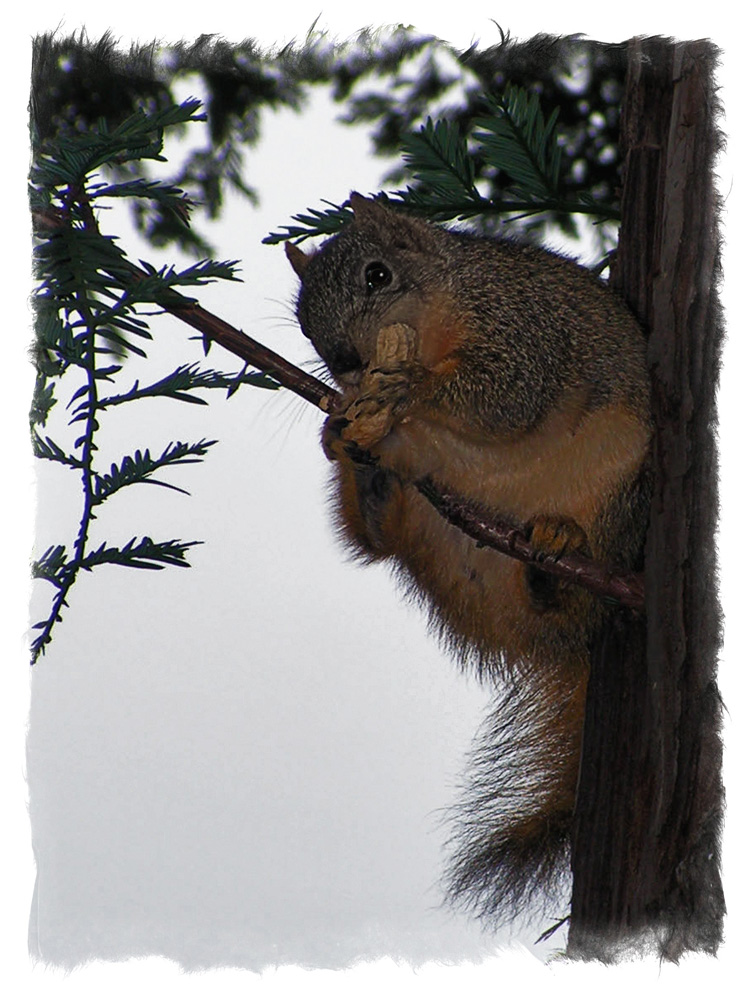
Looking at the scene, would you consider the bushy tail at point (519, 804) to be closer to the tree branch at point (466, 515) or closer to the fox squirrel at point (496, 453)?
the fox squirrel at point (496, 453)

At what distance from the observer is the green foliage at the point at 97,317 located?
130 centimetres

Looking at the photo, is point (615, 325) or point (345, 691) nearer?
point (345, 691)

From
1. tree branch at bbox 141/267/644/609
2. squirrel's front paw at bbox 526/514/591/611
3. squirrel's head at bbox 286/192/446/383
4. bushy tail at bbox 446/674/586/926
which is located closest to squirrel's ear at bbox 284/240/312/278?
squirrel's head at bbox 286/192/446/383

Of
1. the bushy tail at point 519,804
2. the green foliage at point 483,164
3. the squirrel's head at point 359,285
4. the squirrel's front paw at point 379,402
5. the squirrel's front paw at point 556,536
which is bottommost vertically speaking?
the bushy tail at point 519,804

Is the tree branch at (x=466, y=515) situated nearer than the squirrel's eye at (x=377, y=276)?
Yes

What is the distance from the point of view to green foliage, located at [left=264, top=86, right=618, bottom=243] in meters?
1.38

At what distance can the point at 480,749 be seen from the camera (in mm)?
1379

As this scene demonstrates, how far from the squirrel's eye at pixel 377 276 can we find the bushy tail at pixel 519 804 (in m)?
0.56

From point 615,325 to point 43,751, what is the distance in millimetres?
912

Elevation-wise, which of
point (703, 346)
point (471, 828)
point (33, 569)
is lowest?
point (471, 828)

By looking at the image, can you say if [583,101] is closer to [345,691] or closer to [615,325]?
[615,325]

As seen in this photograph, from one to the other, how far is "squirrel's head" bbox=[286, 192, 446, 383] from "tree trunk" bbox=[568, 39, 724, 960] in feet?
1.08

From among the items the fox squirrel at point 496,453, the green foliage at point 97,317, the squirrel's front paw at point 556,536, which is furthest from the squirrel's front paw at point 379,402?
the squirrel's front paw at point 556,536

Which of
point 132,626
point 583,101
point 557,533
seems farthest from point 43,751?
point 583,101
